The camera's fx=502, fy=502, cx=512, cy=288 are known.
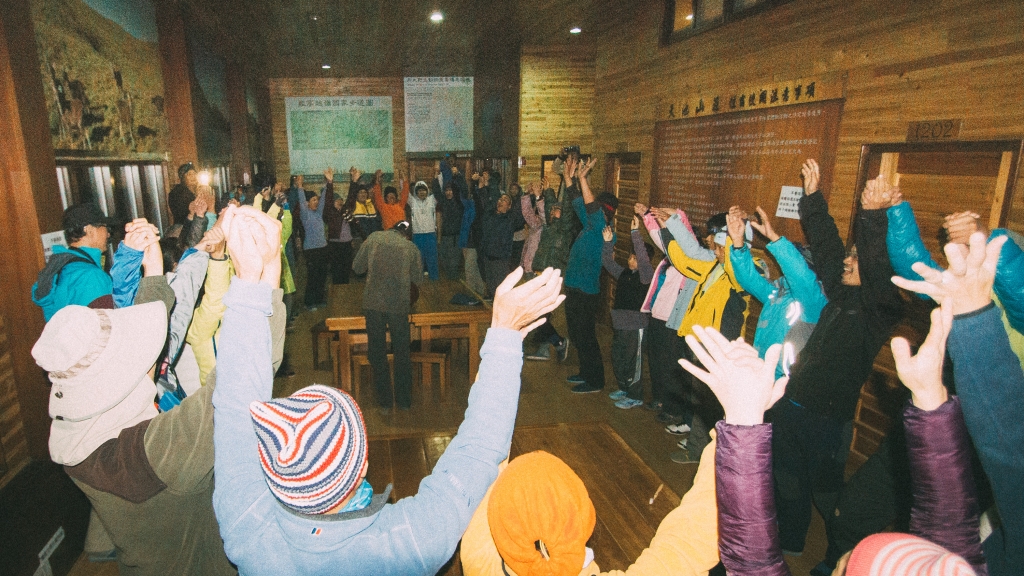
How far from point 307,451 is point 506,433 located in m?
0.42

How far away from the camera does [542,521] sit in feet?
3.81

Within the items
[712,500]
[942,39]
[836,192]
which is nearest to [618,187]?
[836,192]

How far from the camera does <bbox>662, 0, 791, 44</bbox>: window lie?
15.1 ft

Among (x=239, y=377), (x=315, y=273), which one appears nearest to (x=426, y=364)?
(x=315, y=273)

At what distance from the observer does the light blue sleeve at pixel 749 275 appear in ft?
10.6

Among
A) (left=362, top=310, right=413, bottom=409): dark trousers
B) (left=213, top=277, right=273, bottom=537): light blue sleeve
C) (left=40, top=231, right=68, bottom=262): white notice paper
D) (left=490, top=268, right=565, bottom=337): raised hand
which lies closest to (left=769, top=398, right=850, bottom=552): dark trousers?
(left=490, top=268, right=565, bottom=337): raised hand

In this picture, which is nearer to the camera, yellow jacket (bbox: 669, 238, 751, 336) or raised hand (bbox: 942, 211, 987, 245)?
raised hand (bbox: 942, 211, 987, 245)

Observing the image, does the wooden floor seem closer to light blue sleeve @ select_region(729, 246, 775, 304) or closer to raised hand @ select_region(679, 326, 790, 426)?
light blue sleeve @ select_region(729, 246, 775, 304)

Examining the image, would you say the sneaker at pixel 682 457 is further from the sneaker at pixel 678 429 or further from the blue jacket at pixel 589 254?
the blue jacket at pixel 589 254

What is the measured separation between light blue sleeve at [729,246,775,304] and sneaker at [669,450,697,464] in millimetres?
1607

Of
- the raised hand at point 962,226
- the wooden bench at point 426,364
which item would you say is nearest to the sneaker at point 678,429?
the wooden bench at point 426,364

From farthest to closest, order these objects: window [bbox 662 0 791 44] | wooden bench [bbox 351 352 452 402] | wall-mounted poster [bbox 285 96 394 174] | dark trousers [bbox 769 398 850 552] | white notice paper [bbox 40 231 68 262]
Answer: wall-mounted poster [bbox 285 96 394 174] → wooden bench [bbox 351 352 452 402] → window [bbox 662 0 791 44] → white notice paper [bbox 40 231 68 262] → dark trousers [bbox 769 398 850 552]

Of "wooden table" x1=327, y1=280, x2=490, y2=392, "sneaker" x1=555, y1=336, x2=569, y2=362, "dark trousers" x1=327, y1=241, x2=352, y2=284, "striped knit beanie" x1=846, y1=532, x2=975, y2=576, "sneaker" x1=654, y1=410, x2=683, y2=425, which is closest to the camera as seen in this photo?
"striped knit beanie" x1=846, y1=532, x2=975, y2=576

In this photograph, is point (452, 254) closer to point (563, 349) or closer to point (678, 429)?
point (563, 349)
